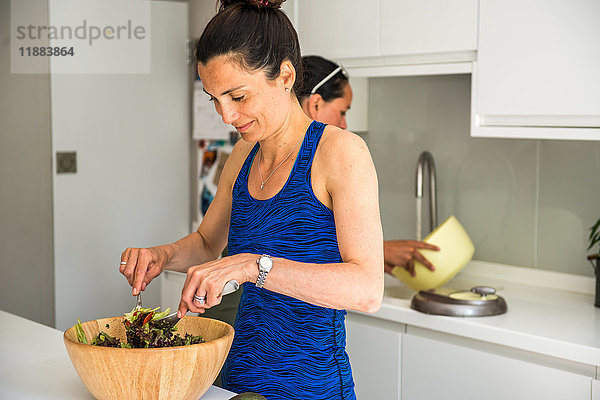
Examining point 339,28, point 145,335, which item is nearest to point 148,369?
point 145,335

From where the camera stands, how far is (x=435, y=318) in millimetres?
1880

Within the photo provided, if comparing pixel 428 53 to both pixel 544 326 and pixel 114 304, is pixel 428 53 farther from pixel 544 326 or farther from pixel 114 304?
pixel 114 304

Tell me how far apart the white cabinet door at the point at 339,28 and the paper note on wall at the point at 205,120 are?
70cm

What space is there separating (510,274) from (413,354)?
1.84 ft

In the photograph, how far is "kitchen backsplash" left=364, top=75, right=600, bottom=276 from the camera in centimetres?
213

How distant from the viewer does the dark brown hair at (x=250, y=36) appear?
3.69 ft

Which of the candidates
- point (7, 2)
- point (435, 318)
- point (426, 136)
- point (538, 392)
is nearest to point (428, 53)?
point (426, 136)

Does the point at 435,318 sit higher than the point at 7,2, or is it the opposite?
the point at 7,2

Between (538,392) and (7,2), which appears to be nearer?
(538,392)

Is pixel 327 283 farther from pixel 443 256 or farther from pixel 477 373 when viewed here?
pixel 443 256

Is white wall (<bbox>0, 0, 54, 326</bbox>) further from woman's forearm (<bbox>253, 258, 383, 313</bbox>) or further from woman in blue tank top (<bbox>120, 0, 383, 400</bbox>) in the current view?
woman's forearm (<bbox>253, 258, 383, 313</bbox>)

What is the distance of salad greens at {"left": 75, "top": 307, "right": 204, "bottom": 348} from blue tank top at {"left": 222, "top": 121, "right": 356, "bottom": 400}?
145 mm

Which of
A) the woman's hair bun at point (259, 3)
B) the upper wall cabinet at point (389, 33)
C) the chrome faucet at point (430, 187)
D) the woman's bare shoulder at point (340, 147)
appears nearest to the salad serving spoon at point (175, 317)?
the woman's bare shoulder at point (340, 147)

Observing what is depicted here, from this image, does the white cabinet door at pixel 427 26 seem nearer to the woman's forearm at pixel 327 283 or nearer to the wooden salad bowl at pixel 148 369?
the woman's forearm at pixel 327 283
